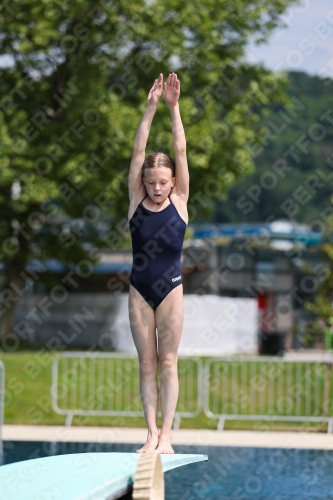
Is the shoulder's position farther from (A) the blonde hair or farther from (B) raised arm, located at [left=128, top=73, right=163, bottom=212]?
(A) the blonde hair

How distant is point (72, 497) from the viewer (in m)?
4.79

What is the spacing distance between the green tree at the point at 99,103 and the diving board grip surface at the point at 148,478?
16114 mm

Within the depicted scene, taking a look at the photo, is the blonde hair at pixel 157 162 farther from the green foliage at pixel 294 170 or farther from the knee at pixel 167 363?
the green foliage at pixel 294 170

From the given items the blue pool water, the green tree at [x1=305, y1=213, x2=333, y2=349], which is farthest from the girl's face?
the green tree at [x1=305, y1=213, x2=333, y2=349]

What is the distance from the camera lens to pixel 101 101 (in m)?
21.8

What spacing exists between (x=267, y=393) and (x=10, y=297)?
10.8 m

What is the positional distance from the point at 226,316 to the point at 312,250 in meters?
9.00

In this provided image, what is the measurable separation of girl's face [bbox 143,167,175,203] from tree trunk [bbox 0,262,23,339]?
60.6 feet

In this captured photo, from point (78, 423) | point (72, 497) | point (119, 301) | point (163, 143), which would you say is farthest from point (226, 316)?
point (72, 497)

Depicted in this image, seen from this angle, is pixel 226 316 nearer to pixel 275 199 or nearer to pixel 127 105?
pixel 127 105

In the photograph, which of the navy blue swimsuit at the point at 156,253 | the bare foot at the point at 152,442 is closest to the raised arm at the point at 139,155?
the navy blue swimsuit at the point at 156,253

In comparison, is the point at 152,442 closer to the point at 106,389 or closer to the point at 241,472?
the point at 241,472

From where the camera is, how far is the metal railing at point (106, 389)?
13602 mm

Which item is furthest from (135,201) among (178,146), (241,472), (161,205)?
(241,472)
